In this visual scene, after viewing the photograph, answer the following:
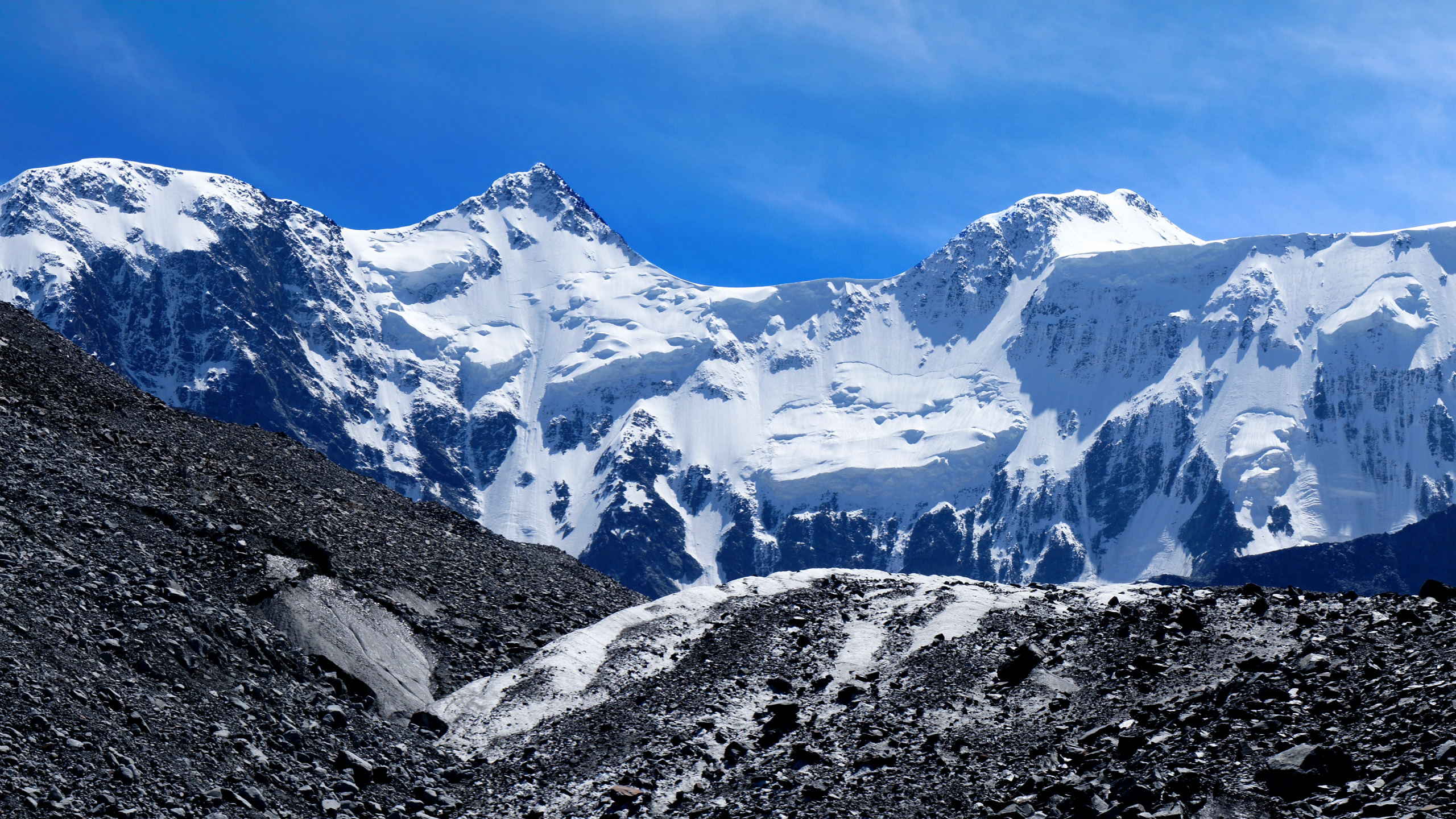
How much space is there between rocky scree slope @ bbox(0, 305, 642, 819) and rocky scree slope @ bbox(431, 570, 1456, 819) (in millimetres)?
3092

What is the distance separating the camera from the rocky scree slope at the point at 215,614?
25.8 m

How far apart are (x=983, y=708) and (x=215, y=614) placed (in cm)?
→ 1957

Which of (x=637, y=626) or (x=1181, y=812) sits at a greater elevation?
(x=637, y=626)

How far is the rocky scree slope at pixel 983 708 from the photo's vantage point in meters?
22.1

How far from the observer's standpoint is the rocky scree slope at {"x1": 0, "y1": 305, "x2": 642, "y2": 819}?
2578 cm

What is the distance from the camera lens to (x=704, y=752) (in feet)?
102

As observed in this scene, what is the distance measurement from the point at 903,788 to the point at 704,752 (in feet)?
21.2

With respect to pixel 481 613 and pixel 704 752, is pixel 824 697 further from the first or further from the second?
pixel 481 613

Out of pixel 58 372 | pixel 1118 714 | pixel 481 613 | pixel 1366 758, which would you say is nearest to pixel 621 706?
pixel 481 613

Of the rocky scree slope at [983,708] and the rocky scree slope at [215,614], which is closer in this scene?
the rocky scree slope at [983,708]

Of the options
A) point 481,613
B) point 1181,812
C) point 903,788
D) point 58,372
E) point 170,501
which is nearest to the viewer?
point 1181,812

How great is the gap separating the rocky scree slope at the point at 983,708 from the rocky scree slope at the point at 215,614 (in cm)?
309

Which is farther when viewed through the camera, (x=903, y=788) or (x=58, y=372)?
(x=58, y=372)

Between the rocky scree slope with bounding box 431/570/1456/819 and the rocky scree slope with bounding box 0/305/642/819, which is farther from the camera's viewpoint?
the rocky scree slope with bounding box 0/305/642/819
